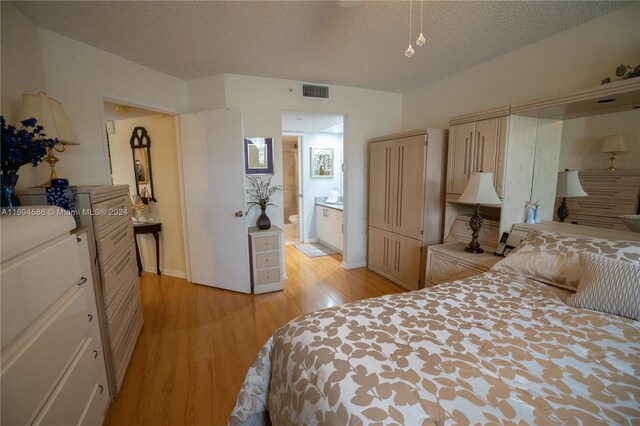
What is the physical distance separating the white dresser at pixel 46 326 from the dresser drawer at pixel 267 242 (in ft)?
5.54

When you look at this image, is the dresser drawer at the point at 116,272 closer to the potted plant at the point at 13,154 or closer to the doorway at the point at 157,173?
the potted plant at the point at 13,154

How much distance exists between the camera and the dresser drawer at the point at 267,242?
3.03 meters

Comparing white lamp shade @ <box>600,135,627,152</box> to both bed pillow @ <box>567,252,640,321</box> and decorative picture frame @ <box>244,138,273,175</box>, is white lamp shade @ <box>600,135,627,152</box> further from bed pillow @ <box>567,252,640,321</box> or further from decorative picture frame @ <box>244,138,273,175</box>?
decorative picture frame @ <box>244,138,273,175</box>

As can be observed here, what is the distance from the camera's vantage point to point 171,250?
3568mm

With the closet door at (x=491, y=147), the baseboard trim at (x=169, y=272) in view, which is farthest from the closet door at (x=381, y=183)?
the baseboard trim at (x=169, y=272)

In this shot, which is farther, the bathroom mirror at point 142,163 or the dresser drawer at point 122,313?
the bathroom mirror at point 142,163

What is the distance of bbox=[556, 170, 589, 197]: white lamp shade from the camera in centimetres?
201

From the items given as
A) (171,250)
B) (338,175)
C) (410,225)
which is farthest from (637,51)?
(171,250)

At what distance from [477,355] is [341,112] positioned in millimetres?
3136

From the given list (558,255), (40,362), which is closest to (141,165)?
(40,362)

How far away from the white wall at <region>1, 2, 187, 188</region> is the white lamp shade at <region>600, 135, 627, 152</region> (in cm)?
394

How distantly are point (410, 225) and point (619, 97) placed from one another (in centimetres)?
179

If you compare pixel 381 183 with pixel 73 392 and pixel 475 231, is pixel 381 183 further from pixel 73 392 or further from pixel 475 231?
pixel 73 392

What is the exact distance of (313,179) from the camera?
5133mm
